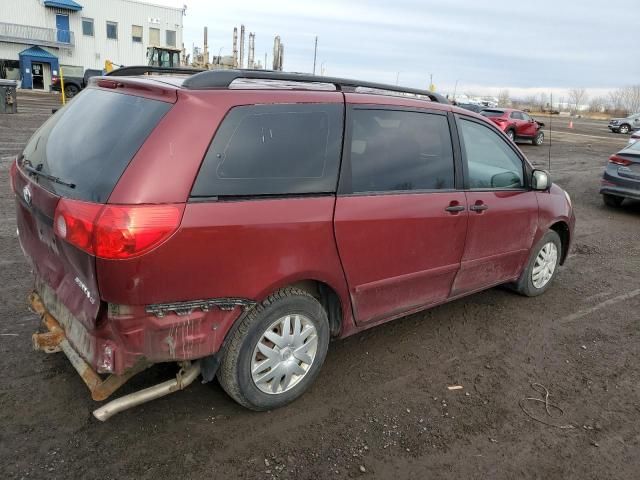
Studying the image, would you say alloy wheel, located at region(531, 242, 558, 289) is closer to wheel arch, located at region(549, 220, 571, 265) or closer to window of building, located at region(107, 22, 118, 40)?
wheel arch, located at region(549, 220, 571, 265)

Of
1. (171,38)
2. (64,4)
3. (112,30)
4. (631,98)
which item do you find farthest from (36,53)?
(631,98)

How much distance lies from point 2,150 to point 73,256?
10551 millimetres

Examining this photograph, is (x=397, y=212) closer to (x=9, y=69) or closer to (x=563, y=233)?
Result: (x=563, y=233)

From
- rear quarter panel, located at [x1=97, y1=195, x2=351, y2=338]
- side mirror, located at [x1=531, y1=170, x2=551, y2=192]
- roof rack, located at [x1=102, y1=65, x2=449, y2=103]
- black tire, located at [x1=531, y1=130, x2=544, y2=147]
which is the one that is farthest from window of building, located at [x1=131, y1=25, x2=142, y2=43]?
rear quarter panel, located at [x1=97, y1=195, x2=351, y2=338]

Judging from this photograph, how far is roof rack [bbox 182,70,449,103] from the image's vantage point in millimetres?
2592

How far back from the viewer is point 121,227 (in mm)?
2258

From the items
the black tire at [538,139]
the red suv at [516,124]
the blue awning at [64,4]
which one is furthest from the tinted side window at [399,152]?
the blue awning at [64,4]

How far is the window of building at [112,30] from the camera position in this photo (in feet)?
148

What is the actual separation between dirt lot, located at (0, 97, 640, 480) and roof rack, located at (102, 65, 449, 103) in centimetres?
179

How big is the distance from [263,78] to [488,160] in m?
2.13

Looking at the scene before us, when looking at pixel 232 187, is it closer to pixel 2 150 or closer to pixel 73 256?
pixel 73 256

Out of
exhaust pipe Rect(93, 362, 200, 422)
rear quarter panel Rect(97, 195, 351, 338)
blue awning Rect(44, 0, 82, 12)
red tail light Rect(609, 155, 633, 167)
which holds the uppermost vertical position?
blue awning Rect(44, 0, 82, 12)

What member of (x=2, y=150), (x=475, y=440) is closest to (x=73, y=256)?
(x=475, y=440)

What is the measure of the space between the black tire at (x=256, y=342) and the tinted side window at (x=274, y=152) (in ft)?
1.96
